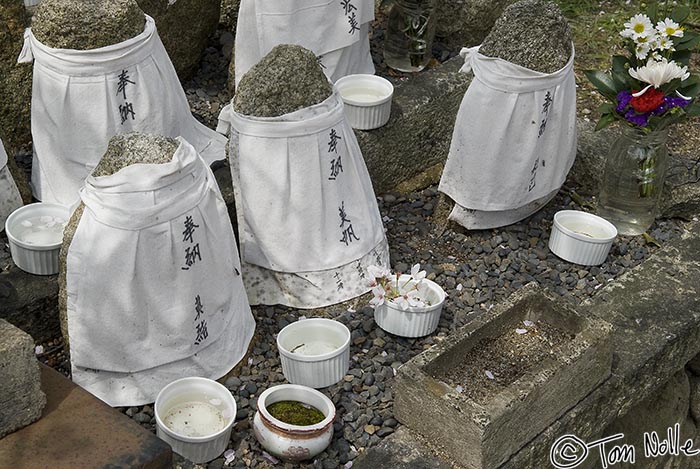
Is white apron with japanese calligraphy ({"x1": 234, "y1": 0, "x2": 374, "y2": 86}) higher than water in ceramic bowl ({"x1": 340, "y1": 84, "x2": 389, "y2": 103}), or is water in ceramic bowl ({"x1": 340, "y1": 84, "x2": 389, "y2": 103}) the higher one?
white apron with japanese calligraphy ({"x1": 234, "y1": 0, "x2": 374, "y2": 86})

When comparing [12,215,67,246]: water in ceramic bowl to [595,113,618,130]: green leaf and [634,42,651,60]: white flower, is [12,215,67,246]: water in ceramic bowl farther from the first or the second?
[634,42,651,60]: white flower

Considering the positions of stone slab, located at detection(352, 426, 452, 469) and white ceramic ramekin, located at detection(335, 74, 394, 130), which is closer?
stone slab, located at detection(352, 426, 452, 469)

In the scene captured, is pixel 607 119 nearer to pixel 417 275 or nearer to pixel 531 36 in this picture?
pixel 531 36


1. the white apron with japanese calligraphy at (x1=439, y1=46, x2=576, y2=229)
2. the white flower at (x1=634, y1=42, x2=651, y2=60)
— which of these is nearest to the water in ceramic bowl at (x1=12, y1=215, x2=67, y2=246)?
the white apron with japanese calligraphy at (x1=439, y1=46, x2=576, y2=229)

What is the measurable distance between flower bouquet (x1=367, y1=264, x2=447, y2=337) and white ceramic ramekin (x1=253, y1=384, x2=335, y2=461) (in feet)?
1.91

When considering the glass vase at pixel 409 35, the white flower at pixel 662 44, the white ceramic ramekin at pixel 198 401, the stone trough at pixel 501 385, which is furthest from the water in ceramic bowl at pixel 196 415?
the glass vase at pixel 409 35

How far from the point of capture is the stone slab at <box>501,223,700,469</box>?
360 cm

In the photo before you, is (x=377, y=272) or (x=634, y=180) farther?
(x=634, y=180)

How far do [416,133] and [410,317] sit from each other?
142 cm

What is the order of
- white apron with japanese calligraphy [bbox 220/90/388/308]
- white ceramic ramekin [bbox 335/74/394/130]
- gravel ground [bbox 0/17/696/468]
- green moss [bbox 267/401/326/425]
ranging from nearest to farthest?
green moss [bbox 267/401/326/425] < gravel ground [bbox 0/17/696/468] < white apron with japanese calligraphy [bbox 220/90/388/308] < white ceramic ramekin [bbox 335/74/394/130]

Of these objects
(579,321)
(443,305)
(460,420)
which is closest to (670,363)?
(579,321)

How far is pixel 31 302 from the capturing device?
372cm

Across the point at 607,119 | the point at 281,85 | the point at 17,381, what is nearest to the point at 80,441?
the point at 17,381

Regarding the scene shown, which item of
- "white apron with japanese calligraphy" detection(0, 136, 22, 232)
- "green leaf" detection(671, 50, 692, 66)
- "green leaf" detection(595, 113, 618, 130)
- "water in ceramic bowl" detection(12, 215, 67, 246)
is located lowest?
"water in ceramic bowl" detection(12, 215, 67, 246)
